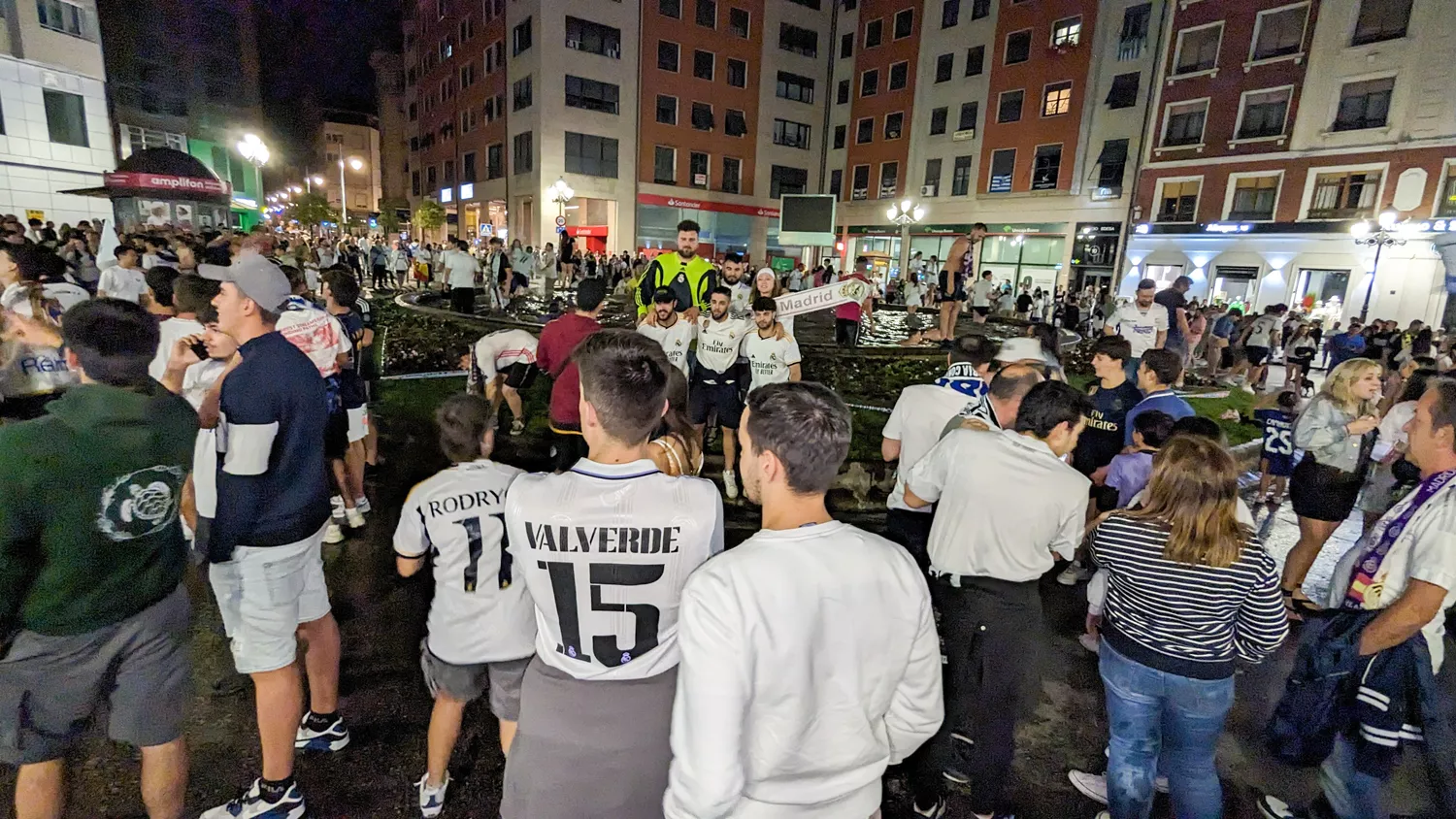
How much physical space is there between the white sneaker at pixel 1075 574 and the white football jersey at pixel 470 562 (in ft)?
14.8

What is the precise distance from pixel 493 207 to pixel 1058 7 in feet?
103

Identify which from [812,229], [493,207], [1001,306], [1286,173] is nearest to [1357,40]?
[1286,173]

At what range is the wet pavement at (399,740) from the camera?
2.99m

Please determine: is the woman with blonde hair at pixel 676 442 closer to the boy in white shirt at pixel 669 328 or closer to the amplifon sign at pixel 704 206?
the boy in white shirt at pixel 669 328

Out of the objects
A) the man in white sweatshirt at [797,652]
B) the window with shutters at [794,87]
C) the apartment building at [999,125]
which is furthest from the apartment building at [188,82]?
the man in white sweatshirt at [797,652]

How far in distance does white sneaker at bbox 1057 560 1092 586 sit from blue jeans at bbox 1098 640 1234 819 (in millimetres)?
2848

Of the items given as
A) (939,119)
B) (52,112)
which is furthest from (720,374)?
(939,119)

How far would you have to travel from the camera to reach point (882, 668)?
164 centimetres

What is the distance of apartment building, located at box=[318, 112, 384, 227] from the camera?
3440 inches

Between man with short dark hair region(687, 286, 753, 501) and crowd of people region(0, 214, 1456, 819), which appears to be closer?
crowd of people region(0, 214, 1456, 819)

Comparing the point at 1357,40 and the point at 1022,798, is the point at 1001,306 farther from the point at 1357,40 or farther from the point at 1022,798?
the point at 1022,798

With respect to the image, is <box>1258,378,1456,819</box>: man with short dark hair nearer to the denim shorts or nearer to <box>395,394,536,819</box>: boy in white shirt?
<box>395,394,536,819</box>: boy in white shirt

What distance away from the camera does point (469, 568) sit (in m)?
2.57

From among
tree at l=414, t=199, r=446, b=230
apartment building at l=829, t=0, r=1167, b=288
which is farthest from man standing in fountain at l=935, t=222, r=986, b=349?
tree at l=414, t=199, r=446, b=230
